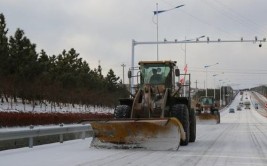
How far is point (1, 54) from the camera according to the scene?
48.0 m

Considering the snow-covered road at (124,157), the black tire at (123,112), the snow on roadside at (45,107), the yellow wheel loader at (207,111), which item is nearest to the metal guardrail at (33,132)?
the snow-covered road at (124,157)

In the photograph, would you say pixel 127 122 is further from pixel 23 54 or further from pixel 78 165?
pixel 23 54

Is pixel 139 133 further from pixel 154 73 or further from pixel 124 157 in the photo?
pixel 154 73

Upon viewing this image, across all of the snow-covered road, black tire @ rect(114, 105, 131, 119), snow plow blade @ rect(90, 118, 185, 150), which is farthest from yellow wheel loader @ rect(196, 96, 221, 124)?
snow plow blade @ rect(90, 118, 185, 150)

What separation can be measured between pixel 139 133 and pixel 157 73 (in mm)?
4251

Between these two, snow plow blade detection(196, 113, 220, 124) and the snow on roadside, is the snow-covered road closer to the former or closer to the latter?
the snow on roadside

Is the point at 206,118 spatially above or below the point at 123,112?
below

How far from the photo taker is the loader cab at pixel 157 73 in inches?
774

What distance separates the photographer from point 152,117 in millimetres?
18062

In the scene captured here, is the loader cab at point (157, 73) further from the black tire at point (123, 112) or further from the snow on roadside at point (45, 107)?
the snow on roadside at point (45, 107)

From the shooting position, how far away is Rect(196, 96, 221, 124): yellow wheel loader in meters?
49.4

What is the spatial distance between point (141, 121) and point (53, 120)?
68.6ft

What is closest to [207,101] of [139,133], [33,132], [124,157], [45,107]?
[45,107]

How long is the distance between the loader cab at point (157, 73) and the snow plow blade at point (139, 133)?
11.8ft
